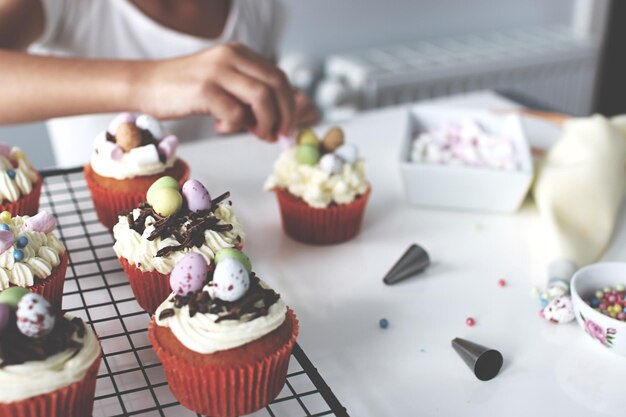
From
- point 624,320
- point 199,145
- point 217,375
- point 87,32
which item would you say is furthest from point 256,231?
point 87,32

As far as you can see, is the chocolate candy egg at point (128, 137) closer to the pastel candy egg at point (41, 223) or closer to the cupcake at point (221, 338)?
the pastel candy egg at point (41, 223)

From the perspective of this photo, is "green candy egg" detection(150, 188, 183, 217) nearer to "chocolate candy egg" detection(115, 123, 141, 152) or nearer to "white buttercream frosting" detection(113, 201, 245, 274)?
"white buttercream frosting" detection(113, 201, 245, 274)

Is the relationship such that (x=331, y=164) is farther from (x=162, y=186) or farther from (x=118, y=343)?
(x=118, y=343)

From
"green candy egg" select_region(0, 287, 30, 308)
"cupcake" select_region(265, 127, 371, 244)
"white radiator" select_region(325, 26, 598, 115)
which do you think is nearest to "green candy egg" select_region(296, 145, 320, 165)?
"cupcake" select_region(265, 127, 371, 244)

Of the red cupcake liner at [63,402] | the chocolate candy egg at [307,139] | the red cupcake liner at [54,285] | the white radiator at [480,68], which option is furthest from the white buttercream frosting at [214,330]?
the white radiator at [480,68]

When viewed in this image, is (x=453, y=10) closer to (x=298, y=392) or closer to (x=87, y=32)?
(x=87, y=32)

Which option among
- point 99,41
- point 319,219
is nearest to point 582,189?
point 319,219
